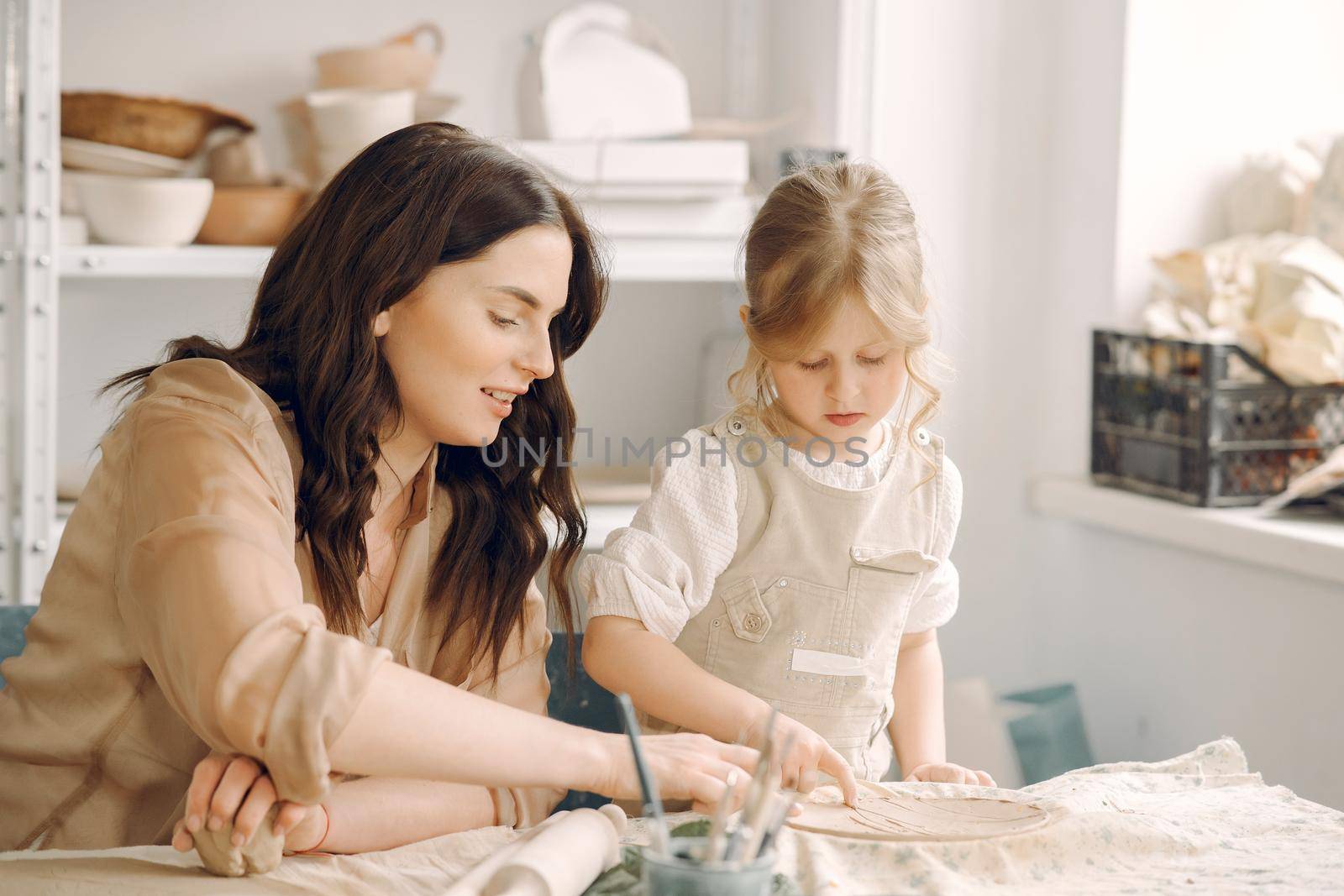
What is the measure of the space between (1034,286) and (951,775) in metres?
1.30

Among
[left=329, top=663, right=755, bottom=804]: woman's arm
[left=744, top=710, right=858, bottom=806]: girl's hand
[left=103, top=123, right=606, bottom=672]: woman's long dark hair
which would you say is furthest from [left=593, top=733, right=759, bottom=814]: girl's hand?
[left=103, top=123, right=606, bottom=672]: woman's long dark hair

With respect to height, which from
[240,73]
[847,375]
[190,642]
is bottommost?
[190,642]

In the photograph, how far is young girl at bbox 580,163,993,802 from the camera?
1242 millimetres

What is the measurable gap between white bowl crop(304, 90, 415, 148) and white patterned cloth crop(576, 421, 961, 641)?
973mm

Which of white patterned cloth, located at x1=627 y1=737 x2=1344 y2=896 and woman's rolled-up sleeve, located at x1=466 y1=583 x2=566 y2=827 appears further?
woman's rolled-up sleeve, located at x1=466 y1=583 x2=566 y2=827

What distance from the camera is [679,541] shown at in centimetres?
130

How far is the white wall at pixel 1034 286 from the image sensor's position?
217cm

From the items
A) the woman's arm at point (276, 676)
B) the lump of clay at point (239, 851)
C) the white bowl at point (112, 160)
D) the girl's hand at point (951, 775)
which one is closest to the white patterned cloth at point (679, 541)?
the girl's hand at point (951, 775)

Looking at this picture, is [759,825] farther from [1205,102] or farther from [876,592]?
[1205,102]

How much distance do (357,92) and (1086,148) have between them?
1.23 meters

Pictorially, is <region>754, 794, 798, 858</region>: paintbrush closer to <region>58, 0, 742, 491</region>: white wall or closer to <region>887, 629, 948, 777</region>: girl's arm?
<region>887, 629, 948, 777</region>: girl's arm

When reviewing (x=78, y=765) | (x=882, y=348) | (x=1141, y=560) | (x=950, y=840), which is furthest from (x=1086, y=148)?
(x=78, y=765)

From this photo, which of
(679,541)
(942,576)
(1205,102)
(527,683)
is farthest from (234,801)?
(1205,102)

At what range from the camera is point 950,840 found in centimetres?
95
